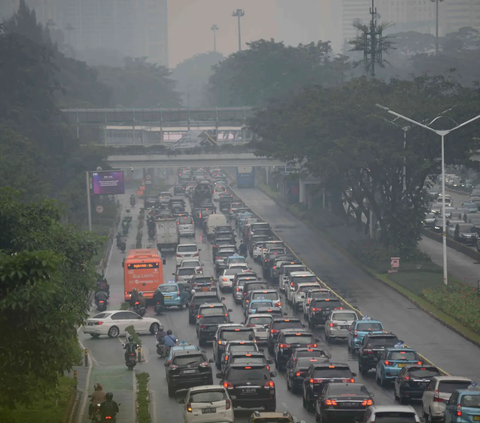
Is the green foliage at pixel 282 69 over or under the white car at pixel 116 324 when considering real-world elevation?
over

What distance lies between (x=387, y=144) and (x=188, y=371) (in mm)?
39277

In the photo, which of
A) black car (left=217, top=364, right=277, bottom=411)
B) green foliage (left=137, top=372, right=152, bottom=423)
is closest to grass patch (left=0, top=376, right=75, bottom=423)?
green foliage (left=137, top=372, right=152, bottom=423)

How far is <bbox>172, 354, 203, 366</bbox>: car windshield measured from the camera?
33.1 meters

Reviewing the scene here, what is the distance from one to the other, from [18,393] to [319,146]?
55132 millimetres

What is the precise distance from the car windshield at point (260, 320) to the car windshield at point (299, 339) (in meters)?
6.05

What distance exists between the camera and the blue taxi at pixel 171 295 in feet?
184

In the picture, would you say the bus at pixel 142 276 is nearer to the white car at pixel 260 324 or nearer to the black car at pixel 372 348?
the white car at pixel 260 324

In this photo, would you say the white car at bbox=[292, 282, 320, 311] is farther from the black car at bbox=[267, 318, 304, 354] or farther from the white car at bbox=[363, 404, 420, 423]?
the white car at bbox=[363, 404, 420, 423]

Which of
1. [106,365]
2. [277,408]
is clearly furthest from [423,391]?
[106,365]

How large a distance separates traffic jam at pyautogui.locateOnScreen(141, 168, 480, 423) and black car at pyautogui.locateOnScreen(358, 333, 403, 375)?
4 centimetres

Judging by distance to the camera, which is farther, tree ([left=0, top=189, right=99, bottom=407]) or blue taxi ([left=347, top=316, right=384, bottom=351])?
blue taxi ([left=347, top=316, right=384, bottom=351])

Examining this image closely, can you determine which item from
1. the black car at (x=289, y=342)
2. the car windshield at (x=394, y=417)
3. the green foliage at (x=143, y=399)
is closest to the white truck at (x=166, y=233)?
the black car at (x=289, y=342)

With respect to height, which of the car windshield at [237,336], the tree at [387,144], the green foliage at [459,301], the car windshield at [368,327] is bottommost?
the green foliage at [459,301]

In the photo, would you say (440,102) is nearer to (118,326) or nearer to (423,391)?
(118,326)
